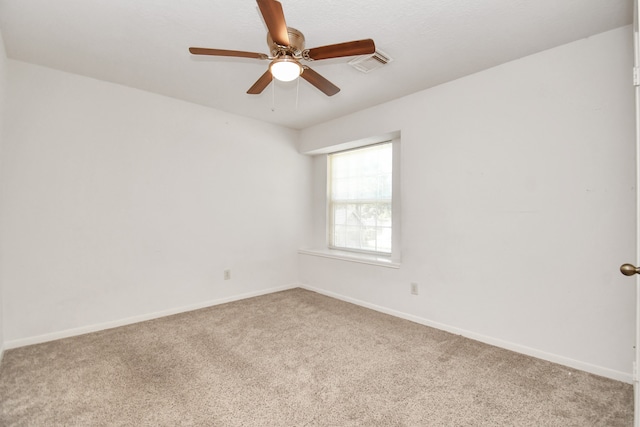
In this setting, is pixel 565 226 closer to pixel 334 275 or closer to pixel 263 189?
pixel 334 275

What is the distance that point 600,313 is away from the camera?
6.93 ft

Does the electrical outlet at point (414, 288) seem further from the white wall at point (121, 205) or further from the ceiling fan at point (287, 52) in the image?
the ceiling fan at point (287, 52)

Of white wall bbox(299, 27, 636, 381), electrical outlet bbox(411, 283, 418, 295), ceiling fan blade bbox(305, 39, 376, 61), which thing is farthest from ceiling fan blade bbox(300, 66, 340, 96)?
electrical outlet bbox(411, 283, 418, 295)

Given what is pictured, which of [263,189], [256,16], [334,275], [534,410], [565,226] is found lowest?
[534,410]

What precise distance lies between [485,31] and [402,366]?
2440 mm

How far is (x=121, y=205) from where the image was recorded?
3.02 metres

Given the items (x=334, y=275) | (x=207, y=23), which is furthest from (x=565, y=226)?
(x=207, y=23)

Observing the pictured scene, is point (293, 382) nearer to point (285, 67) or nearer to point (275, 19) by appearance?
point (285, 67)

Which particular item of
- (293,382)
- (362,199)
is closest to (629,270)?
(293,382)

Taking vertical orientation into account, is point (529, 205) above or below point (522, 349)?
above

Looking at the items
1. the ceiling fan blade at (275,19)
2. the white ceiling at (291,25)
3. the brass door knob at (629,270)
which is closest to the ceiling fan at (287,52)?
the ceiling fan blade at (275,19)

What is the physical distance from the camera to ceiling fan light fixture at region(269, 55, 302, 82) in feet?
5.74

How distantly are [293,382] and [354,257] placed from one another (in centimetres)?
200

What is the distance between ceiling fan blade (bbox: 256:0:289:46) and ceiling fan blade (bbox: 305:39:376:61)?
176mm
